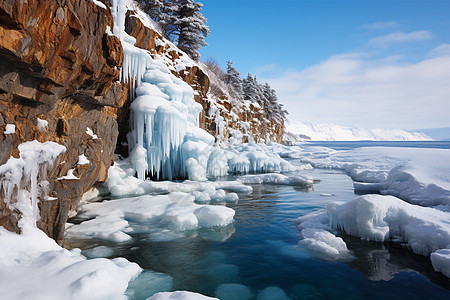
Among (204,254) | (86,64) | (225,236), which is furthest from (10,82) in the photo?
(225,236)

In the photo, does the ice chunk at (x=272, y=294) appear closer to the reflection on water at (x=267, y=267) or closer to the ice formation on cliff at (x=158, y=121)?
the reflection on water at (x=267, y=267)

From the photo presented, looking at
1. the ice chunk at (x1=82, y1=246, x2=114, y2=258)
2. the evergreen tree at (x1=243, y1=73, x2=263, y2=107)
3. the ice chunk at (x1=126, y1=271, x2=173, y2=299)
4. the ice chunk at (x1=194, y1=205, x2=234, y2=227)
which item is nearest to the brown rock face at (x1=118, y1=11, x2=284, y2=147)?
the evergreen tree at (x1=243, y1=73, x2=263, y2=107)

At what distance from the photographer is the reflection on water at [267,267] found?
14.1 ft

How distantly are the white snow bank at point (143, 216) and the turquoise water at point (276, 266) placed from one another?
34cm

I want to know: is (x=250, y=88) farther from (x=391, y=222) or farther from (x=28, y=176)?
(x=28, y=176)

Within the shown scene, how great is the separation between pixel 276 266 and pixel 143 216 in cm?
445

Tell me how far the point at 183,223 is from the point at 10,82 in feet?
16.8

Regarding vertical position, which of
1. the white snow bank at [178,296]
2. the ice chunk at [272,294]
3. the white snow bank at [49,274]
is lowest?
the ice chunk at [272,294]

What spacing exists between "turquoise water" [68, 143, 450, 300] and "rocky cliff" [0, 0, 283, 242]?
179 centimetres

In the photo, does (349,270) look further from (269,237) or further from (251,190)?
(251,190)

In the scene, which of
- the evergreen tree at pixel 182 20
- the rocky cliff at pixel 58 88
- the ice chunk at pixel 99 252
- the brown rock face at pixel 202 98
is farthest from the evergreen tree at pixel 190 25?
the ice chunk at pixel 99 252

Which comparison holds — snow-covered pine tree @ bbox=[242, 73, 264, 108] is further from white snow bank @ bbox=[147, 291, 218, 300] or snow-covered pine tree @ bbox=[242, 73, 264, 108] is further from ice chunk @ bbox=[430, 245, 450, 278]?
white snow bank @ bbox=[147, 291, 218, 300]

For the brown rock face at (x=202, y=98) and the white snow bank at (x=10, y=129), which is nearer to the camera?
the white snow bank at (x=10, y=129)

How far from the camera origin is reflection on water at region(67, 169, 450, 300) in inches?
170
